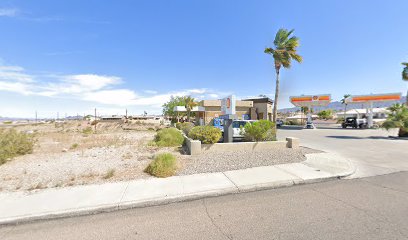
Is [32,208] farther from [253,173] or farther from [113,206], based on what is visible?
[253,173]

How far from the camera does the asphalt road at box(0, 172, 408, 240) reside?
3.21 meters

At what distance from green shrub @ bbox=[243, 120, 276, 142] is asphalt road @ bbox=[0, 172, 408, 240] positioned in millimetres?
5545

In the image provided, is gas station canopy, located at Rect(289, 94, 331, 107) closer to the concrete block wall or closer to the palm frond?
the palm frond

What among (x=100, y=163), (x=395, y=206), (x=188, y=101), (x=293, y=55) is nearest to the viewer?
(x=395, y=206)

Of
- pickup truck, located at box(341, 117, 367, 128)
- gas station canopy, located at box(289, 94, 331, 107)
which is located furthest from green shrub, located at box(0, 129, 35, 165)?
pickup truck, located at box(341, 117, 367, 128)

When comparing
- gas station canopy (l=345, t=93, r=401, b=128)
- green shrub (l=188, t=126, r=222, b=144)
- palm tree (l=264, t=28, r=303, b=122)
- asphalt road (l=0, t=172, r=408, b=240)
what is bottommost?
asphalt road (l=0, t=172, r=408, b=240)

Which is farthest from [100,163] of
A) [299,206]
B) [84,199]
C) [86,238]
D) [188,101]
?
[188,101]

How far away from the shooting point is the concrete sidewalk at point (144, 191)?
4129 mm

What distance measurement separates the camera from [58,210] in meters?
4.09

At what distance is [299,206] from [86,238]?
4.39 meters

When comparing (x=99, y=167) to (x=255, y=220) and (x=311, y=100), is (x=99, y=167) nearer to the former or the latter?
(x=255, y=220)

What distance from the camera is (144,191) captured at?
5.00m

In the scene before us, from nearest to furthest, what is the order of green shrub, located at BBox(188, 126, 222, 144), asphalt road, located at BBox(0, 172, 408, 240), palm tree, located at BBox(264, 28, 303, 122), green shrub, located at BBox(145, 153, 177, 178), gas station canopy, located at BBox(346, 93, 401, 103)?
asphalt road, located at BBox(0, 172, 408, 240)
green shrub, located at BBox(145, 153, 177, 178)
green shrub, located at BBox(188, 126, 222, 144)
palm tree, located at BBox(264, 28, 303, 122)
gas station canopy, located at BBox(346, 93, 401, 103)

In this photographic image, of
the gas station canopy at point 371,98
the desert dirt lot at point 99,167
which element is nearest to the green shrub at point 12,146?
the desert dirt lot at point 99,167
